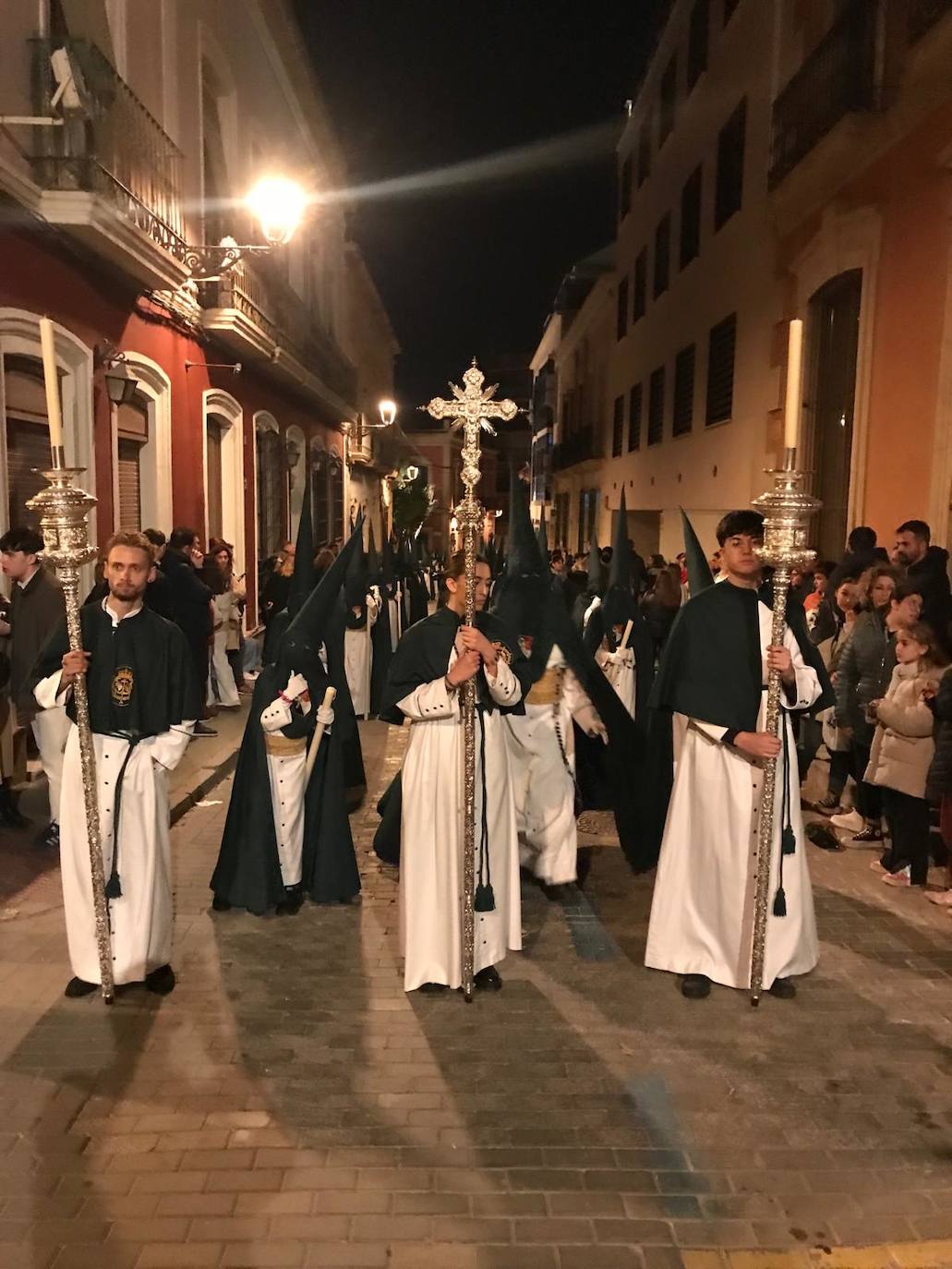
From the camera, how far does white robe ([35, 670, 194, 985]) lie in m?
4.25

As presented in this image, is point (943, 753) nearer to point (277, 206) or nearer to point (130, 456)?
point (277, 206)

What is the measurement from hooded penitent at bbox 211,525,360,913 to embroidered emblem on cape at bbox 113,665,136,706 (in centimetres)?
109

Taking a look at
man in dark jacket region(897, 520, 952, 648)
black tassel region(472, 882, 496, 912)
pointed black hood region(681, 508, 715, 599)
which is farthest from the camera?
man in dark jacket region(897, 520, 952, 648)

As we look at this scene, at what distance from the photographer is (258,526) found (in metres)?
16.9

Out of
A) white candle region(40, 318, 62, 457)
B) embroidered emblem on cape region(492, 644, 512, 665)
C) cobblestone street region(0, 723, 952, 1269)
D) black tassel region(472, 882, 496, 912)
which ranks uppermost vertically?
white candle region(40, 318, 62, 457)

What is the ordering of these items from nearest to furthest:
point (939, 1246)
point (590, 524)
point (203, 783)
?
1. point (939, 1246)
2. point (203, 783)
3. point (590, 524)

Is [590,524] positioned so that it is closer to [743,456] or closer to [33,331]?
[743,456]

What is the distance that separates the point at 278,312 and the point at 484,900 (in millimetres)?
13835

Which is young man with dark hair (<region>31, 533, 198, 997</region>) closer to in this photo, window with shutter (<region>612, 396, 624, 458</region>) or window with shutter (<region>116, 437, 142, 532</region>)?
window with shutter (<region>116, 437, 142, 532</region>)

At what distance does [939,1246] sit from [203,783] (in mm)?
6104

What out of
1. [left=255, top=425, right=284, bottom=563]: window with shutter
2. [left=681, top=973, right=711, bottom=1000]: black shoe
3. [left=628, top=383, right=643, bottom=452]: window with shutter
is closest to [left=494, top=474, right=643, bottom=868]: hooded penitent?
[left=681, top=973, right=711, bottom=1000]: black shoe

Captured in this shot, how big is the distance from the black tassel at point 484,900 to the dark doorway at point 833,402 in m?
7.57

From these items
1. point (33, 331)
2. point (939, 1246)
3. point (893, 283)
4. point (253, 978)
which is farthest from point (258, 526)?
point (939, 1246)

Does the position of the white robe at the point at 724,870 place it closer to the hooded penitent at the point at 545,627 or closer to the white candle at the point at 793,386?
the white candle at the point at 793,386
